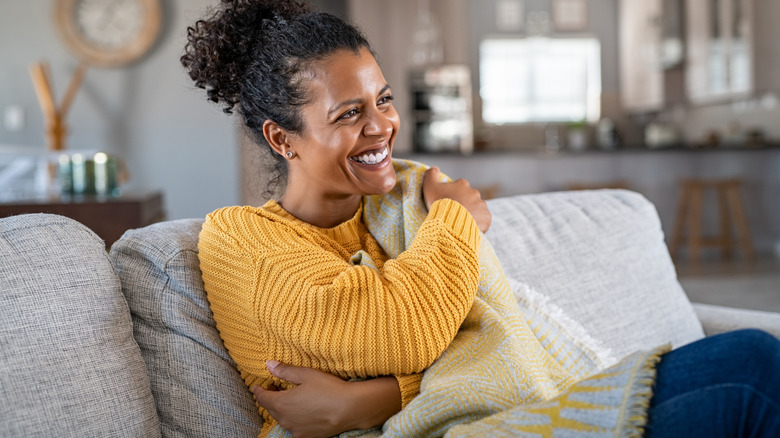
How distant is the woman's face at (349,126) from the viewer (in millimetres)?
1287

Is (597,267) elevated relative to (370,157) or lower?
lower

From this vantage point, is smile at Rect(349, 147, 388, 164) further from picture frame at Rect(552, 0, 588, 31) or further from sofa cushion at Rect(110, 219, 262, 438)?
picture frame at Rect(552, 0, 588, 31)

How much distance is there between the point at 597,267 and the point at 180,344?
36.9 inches

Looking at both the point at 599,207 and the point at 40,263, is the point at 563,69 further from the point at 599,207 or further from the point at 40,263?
the point at 40,263

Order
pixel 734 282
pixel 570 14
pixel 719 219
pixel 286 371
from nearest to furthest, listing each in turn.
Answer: pixel 286 371, pixel 734 282, pixel 719 219, pixel 570 14

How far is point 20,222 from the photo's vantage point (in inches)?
46.1

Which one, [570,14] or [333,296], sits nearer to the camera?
[333,296]

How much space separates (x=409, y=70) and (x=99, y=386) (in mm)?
6914

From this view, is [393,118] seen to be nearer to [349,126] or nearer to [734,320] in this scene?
[349,126]

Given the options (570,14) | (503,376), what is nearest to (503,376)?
(503,376)

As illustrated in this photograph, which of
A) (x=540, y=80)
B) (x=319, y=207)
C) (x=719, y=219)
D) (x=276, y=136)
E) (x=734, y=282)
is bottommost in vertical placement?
(x=734, y=282)

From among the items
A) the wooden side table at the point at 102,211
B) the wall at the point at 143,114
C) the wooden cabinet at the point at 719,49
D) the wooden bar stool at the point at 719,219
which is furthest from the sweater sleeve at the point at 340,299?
the wooden cabinet at the point at 719,49

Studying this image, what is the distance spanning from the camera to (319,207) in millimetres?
1395

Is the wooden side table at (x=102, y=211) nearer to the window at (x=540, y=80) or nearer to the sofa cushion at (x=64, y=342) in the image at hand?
the sofa cushion at (x=64, y=342)
